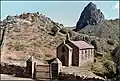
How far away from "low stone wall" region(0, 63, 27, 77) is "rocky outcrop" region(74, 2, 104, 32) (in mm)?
62359

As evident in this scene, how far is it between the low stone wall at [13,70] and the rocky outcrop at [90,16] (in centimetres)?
6236

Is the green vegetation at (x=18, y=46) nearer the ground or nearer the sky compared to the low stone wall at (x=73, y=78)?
nearer the sky

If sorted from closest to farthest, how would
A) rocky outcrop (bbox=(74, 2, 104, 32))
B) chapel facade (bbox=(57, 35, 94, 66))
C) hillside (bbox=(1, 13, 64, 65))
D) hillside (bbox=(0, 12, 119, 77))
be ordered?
1. chapel facade (bbox=(57, 35, 94, 66))
2. hillside (bbox=(0, 12, 119, 77))
3. hillside (bbox=(1, 13, 64, 65))
4. rocky outcrop (bbox=(74, 2, 104, 32))

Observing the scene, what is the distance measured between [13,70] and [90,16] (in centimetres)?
6381

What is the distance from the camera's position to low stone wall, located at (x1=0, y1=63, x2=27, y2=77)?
27.7 metres

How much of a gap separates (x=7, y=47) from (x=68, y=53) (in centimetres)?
1490

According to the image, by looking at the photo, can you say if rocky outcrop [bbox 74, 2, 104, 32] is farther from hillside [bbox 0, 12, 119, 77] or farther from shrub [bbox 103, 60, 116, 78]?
shrub [bbox 103, 60, 116, 78]

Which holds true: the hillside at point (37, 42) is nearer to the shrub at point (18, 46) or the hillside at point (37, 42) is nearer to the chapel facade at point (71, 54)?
the shrub at point (18, 46)

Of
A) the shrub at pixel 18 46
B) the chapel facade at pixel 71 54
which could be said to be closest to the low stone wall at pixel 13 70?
the chapel facade at pixel 71 54

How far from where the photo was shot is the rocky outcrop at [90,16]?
87.8m

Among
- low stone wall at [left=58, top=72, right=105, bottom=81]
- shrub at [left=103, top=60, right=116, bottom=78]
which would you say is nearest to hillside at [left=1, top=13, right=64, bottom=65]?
shrub at [left=103, top=60, right=116, bottom=78]

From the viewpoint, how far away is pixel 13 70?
28.0 metres

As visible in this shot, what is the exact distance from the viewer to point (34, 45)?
52.0 m

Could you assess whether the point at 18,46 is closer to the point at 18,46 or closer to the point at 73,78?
the point at 18,46
